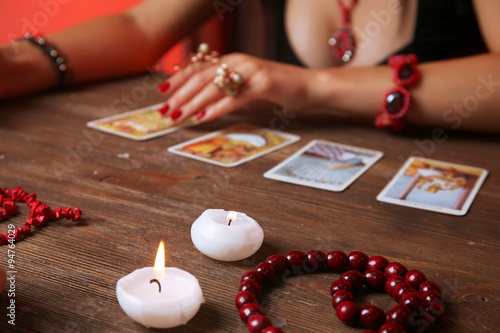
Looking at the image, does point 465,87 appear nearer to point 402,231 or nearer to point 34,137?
point 402,231

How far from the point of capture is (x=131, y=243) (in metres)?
0.60

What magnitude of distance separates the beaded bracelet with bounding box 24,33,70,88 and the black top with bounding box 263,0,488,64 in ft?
2.06

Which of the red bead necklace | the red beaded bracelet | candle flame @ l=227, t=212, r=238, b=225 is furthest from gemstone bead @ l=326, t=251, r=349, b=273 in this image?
the red bead necklace

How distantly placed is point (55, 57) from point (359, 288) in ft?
3.44

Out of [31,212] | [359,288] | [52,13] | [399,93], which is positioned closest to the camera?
[359,288]

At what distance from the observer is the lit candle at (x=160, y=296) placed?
44 centimetres

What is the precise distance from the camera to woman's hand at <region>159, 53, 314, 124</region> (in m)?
1.09

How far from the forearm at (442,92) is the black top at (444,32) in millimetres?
231

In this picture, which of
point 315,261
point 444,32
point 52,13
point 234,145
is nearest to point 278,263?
point 315,261

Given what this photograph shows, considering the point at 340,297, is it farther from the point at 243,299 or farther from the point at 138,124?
the point at 138,124

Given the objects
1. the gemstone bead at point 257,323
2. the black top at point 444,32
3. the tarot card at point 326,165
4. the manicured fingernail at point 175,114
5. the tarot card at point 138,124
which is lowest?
the tarot card at point 326,165

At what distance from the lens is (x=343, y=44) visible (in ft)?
4.50

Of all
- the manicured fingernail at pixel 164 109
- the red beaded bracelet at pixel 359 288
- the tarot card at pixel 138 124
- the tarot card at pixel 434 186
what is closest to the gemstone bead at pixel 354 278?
the red beaded bracelet at pixel 359 288

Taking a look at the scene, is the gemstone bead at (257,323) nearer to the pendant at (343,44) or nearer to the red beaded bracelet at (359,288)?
the red beaded bracelet at (359,288)
